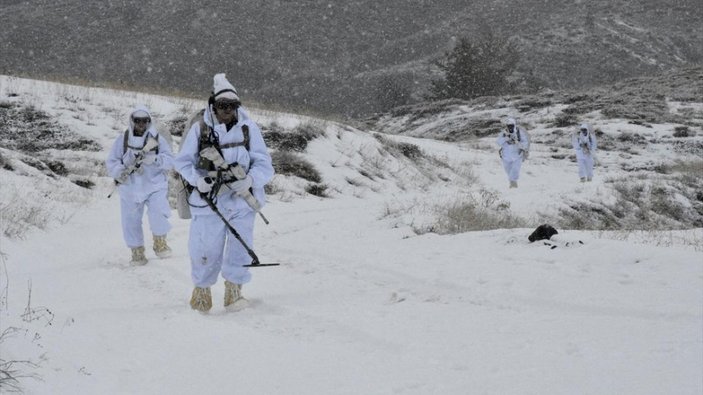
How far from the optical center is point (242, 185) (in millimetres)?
5797

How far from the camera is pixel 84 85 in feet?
62.7

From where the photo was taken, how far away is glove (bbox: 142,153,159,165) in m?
8.24

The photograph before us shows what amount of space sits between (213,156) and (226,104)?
482mm

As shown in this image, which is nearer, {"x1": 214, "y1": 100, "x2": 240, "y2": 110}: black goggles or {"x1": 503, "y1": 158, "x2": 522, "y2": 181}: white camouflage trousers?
{"x1": 214, "y1": 100, "x2": 240, "y2": 110}: black goggles

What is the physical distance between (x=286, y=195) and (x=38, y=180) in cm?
513

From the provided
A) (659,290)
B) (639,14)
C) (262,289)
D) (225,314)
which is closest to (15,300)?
(225,314)

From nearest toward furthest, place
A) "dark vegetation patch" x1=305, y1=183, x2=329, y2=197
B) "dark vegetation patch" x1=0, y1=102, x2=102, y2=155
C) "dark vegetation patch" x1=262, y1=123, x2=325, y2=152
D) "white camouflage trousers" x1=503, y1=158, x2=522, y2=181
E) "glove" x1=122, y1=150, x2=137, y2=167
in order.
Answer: "glove" x1=122, y1=150, x2=137, y2=167 → "dark vegetation patch" x1=0, y1=102, x2=102, y2=155 → "dark vegetation patch" x1=305, y1=183, x2=329, y2=197 → "dark vegetation patch" x1=262, y1=123, x2=325, y2=152 → "white camouflage trousers" x1=503, y1=158, x2=522, y2=181

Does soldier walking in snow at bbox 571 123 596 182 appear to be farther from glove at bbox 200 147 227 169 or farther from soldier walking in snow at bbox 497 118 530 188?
glove at bbox 200 147 227 169

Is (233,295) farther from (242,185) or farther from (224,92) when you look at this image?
(224,92)

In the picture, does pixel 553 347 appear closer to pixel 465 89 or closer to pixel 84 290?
pixel 84 290

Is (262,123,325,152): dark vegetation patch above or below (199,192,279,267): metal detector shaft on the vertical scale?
above

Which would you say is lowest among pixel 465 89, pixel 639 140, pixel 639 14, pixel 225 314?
pixel 225 314

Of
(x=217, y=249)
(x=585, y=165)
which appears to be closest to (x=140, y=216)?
(x=217, y=249)

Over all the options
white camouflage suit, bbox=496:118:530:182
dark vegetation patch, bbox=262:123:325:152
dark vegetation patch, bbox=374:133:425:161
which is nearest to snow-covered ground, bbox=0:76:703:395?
dark vegetation patch, bbox=262:123:325:152
